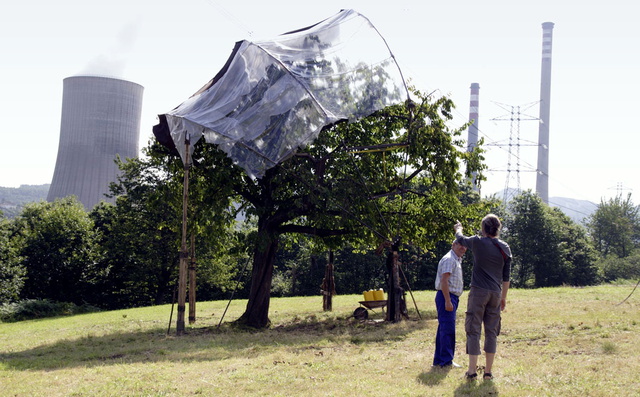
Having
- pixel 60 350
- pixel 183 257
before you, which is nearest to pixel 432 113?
pixel 183 257

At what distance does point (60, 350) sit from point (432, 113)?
1258cm

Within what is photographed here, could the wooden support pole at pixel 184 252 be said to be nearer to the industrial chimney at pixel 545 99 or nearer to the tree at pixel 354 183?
the tree at pixel 354 183

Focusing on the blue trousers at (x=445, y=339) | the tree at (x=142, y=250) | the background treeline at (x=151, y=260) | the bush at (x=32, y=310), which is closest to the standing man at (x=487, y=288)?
the blue trousers at (x=445, y=339)

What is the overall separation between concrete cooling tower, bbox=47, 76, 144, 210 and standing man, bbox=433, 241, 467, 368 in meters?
51.9

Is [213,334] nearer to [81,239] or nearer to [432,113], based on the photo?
[432,113]

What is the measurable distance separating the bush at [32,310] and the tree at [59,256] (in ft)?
33.6

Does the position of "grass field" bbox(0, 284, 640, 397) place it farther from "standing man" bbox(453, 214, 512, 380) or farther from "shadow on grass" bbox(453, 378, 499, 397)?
"standing man" bbox(453, 214, 512, 380)

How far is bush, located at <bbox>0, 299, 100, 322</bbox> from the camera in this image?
33.2 m

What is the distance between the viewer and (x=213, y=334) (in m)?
16.4

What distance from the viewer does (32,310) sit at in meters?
34.8

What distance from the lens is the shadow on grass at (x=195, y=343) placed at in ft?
38.5

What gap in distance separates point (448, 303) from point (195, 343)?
725cm

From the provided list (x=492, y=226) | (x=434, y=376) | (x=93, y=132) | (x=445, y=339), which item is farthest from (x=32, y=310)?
(x=492, y=226)

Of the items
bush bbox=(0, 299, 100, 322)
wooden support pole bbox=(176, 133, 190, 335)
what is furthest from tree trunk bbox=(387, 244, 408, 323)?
bush bbox=(0, 299, 100, 322)
